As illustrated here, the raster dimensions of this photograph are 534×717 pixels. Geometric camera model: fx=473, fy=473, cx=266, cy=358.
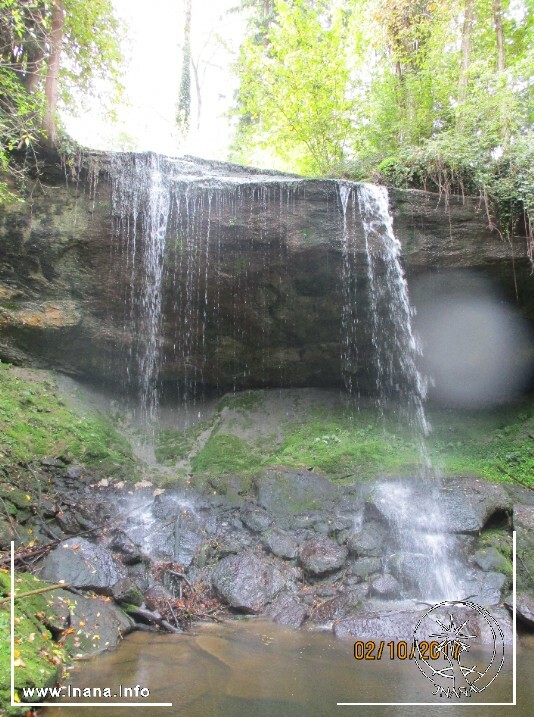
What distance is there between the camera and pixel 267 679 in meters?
3.77

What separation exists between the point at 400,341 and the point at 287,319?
7.99ft

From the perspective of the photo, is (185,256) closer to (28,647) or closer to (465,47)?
(28,647)

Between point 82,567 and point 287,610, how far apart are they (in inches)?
93.7

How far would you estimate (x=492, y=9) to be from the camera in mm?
11227

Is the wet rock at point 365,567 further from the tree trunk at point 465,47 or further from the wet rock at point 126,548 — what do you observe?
the tree trunk at point 465,47

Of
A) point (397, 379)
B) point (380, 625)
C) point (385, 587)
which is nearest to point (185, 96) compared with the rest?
point (397, 379)

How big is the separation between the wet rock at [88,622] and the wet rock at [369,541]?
314 centimetres

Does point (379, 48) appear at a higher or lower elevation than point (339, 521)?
higher

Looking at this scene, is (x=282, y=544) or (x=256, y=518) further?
(x=256, y=518)

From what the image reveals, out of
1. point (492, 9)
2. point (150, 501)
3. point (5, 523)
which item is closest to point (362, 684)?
point (5, 523)

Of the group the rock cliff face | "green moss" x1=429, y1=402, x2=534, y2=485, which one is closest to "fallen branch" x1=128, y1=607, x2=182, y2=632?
"green moss" x1=429, y1=402, x2=534, y2=485

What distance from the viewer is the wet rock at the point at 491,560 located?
20.4 feet

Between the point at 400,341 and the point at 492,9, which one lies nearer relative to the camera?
the point at 400,341

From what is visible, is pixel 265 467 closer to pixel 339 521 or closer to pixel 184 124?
pixel 339 521
